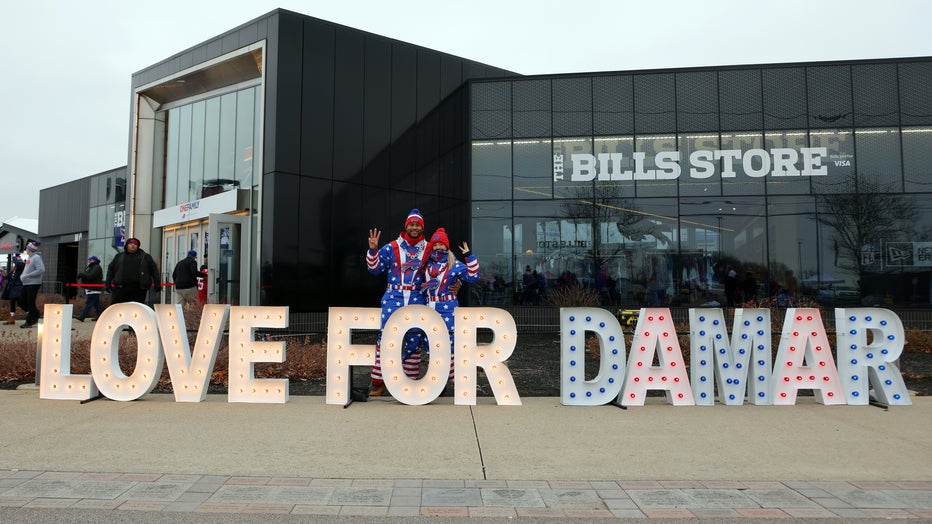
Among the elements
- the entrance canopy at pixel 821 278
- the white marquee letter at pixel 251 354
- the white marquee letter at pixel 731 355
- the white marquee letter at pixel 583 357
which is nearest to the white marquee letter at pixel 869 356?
the white marquee letter at pixel 731 355

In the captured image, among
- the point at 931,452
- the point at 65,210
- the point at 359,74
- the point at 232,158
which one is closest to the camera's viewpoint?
the point at 931,452

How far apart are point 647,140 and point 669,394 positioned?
460 inches

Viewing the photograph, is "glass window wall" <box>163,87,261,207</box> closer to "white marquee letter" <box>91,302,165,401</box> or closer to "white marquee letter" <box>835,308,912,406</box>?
"white marquee letter" <box>91,302,165,401</box>

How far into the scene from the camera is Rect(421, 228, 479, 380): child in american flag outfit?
20.6ft

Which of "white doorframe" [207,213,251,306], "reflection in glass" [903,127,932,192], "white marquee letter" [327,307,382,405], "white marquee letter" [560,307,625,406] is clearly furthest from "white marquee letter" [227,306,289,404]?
"reflection in glass" [903,127,932,192]

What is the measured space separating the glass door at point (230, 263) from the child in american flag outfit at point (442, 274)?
9.76m

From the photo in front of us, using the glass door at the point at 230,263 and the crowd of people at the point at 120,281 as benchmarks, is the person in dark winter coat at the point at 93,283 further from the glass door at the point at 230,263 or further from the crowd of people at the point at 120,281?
the glass door at the point at 230,263

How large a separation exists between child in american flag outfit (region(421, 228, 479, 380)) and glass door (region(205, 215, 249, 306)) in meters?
9.76

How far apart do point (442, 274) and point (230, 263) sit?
10.3 meters

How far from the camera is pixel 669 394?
608 cm

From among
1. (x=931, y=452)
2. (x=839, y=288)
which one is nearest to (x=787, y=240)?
(x=839, y=288)

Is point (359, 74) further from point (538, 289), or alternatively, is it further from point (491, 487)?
point (491, 487)

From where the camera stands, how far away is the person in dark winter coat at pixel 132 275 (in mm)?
9758

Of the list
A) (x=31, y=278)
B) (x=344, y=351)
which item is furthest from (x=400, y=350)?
(x=31, y=278)
